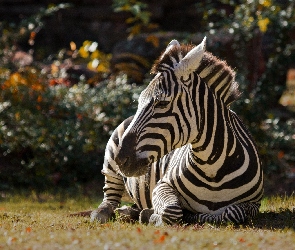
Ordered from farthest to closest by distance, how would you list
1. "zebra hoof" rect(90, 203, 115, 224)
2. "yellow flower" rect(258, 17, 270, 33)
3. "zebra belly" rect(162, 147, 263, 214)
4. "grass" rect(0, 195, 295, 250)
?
"yellow flower" rect(258, 17, 270, 33) → "zebra hoof" rect(90, 203, 115, 224) → "zebra belly" rect(162, 147, 263, 214) → "grass" rect(0, 195, 295, 250)

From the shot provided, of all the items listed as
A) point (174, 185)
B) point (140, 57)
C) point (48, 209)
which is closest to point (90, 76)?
point (140, 57)

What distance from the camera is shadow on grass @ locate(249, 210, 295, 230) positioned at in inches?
293

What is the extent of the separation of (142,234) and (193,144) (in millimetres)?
1433

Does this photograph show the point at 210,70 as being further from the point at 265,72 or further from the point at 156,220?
the point at 265,72

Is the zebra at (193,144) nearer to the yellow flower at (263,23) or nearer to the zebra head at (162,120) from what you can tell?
the zebra head at (162,120)

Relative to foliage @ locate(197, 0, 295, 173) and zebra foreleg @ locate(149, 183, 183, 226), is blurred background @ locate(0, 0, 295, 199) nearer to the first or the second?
foliage @ locate(197, 0, 295, 173)

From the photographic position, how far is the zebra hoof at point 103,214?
828 cm

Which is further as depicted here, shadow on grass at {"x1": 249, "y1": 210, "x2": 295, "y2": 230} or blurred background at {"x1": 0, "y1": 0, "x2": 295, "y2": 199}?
blurred background at {"x1": 0, "y1": 0, "x2": 295, "y2": 199}

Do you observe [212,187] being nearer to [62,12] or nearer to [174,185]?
[174,185]

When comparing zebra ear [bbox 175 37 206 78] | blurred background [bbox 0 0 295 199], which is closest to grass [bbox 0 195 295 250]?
zebra ear [bbox 175 37 206 78]

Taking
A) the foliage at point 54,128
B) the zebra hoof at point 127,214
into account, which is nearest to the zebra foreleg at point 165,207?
the zebra hoof at point 127,214

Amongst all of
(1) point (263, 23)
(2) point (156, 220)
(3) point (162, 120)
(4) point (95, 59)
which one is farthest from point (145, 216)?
(4) point (95, 59)

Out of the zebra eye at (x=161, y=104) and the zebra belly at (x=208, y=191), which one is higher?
the zebra eye at (x=161, y=104)

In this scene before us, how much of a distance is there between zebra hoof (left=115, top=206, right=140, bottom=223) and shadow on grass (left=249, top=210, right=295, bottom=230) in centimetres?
141
